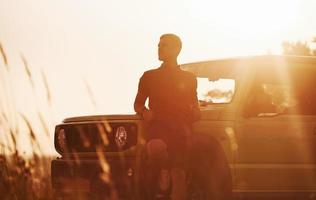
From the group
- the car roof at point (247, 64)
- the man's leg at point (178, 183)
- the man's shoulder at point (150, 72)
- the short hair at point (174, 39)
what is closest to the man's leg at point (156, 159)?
the man's leg at point (178, 183)

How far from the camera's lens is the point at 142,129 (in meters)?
7.87

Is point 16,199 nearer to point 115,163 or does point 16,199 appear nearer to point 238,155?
point 115,163

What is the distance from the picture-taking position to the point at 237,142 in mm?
8164

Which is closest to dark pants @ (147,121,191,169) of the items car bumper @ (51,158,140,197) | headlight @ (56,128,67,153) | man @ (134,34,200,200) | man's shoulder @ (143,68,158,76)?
man @ (134,34,200,200)

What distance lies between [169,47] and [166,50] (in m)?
0.03

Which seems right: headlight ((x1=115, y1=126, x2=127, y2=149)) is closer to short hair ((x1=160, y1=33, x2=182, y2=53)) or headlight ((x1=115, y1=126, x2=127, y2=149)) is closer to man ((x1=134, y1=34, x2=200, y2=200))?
man ((x1=134, y1=34, x2=200, y2=200))

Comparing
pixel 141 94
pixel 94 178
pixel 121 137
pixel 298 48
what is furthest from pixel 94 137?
pixel 298 48

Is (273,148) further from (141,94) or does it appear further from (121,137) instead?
(141,94)

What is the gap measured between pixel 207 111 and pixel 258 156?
2.23 ft

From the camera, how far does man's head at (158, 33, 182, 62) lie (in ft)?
22.5

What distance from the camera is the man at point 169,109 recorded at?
6766 mm

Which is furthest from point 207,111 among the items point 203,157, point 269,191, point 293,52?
point 293,52

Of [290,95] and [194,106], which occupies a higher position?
[194,106]

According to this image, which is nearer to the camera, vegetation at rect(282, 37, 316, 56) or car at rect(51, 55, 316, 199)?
car at rect(51, 55, 316, 199)
